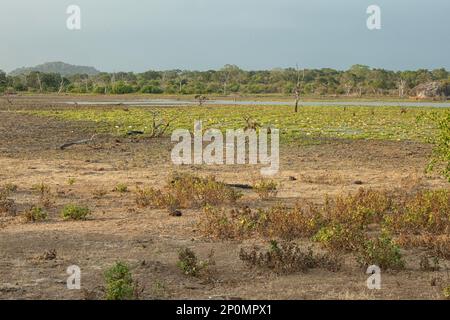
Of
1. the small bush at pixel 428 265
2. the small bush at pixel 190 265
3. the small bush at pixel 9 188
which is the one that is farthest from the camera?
the small bush at pixel 9 188

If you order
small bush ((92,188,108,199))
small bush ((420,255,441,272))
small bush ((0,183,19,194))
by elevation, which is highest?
small bush ((0,183,19,194))

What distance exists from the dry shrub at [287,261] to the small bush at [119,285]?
1869 mm

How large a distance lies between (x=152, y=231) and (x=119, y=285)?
3.44 meters

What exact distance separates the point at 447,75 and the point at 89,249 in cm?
14011

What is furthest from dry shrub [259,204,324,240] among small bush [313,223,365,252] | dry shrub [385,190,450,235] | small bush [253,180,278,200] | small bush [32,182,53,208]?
small bush [32,182,53,208]

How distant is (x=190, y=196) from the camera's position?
39.4 feet

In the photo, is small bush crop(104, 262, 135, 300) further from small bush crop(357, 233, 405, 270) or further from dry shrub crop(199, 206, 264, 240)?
small bush crop(357, 233, 405, 270)

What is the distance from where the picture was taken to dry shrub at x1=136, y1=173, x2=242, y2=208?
11.6m

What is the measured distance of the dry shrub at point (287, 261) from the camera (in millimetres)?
7727

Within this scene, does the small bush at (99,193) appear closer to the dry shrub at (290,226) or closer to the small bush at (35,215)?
the small bush at (35,215)

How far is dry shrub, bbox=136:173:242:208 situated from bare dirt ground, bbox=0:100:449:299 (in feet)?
1.00

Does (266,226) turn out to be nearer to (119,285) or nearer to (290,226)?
(290,226)

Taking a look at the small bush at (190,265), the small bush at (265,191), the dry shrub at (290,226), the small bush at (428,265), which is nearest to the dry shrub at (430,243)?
the small bush at (428,265)
